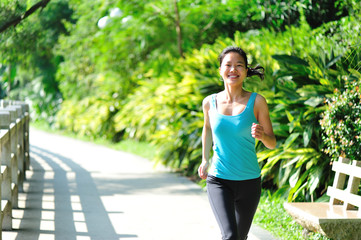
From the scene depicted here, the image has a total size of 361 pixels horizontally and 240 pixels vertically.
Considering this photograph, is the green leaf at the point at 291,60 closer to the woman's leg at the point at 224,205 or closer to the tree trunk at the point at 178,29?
the woman's leg at the point at 224,205

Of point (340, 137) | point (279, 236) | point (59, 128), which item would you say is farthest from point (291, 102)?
point (59, 128)

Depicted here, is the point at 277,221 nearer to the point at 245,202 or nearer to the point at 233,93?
the point at 245,202

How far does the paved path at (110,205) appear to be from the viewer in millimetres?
5746

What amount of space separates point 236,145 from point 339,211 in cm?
197

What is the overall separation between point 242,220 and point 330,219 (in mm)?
1136

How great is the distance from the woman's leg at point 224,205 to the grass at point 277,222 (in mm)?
1970

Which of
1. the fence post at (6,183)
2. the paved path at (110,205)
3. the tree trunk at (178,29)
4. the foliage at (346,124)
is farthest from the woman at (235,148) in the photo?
the tree trunk at (178,29)

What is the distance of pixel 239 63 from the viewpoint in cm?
370

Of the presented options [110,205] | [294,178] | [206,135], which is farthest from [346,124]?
[110,205]

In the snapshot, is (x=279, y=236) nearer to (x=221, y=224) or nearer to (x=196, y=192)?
(x=221, y=224)

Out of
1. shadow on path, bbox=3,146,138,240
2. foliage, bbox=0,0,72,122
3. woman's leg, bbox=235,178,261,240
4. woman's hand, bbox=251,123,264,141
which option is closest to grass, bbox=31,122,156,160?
shadow on path, bbox=3,146,138,240

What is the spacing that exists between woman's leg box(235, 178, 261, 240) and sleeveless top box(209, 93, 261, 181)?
0.19ft

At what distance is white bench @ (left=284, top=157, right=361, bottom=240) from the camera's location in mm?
4465

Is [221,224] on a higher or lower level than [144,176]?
higher
